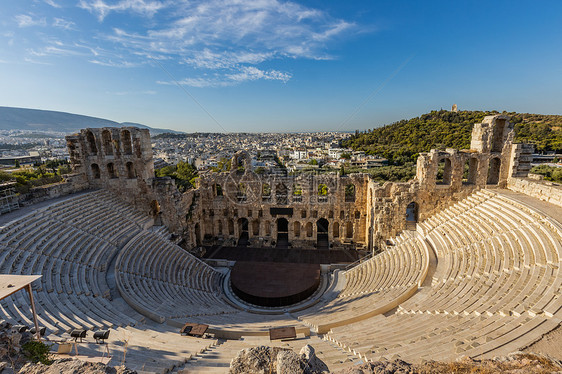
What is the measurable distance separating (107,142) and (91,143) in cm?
128

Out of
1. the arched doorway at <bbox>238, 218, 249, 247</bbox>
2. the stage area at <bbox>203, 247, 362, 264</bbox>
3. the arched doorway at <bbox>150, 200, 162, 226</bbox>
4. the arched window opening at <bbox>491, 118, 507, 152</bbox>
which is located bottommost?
the stage area at <bbox>203, 247, 362, 264</bbox>

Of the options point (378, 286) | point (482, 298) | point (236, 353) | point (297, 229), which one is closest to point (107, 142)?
point (297, 229)

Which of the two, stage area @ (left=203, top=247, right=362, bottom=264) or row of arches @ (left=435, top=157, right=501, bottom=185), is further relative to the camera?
stage area @ (left=203, top=247, right=362, bottom=264)

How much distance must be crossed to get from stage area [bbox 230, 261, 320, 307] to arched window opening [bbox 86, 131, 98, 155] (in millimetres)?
15274

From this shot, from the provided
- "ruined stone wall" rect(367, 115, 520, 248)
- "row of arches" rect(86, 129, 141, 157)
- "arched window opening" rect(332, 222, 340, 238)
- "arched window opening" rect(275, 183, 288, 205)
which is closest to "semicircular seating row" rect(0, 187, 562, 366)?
"ruined stone wall" rect(367, 115, 520, 248)

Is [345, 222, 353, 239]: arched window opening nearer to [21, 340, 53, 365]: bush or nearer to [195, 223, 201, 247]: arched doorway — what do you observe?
[195, 223, 201, 247]: arched doorway

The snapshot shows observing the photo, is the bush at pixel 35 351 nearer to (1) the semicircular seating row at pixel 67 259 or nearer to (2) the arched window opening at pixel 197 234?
(1) the semicircular seating row at pixel 67 259

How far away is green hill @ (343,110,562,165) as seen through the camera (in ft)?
184

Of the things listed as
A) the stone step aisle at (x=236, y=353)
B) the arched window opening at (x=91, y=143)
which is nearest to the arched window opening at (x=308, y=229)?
the stone step aisle at (x=236, y=353)

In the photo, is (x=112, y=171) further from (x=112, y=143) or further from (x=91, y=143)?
(x=91, y=143)

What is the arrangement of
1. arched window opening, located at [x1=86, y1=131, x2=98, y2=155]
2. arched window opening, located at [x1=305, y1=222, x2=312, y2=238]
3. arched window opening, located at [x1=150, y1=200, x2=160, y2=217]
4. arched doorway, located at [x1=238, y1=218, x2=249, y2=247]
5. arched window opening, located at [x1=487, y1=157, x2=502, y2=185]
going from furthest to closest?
1. arched window opening, located at [x1=305, y1=222, x2=312, y2=238]
2. arched doorway, located at [x1=238, y1=218, x2=249, y2=247]
3. arched window opening, located at [x1=150, y1=200, x2=160, y2=217]
4. arched window opening, located at [x1=86, y1=131, x2=98, y2=155]
5. arched window opening, located at [x1=487, y1=157, x2=502, y2=185]

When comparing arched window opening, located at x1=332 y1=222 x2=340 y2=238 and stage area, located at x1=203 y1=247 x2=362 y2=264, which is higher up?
arched window opening, located at x1=332 y1=222 x2=340 y2=238

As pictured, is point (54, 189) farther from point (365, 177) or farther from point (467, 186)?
point (467, 186)

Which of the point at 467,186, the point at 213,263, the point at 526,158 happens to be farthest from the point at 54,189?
the point at 526,158
